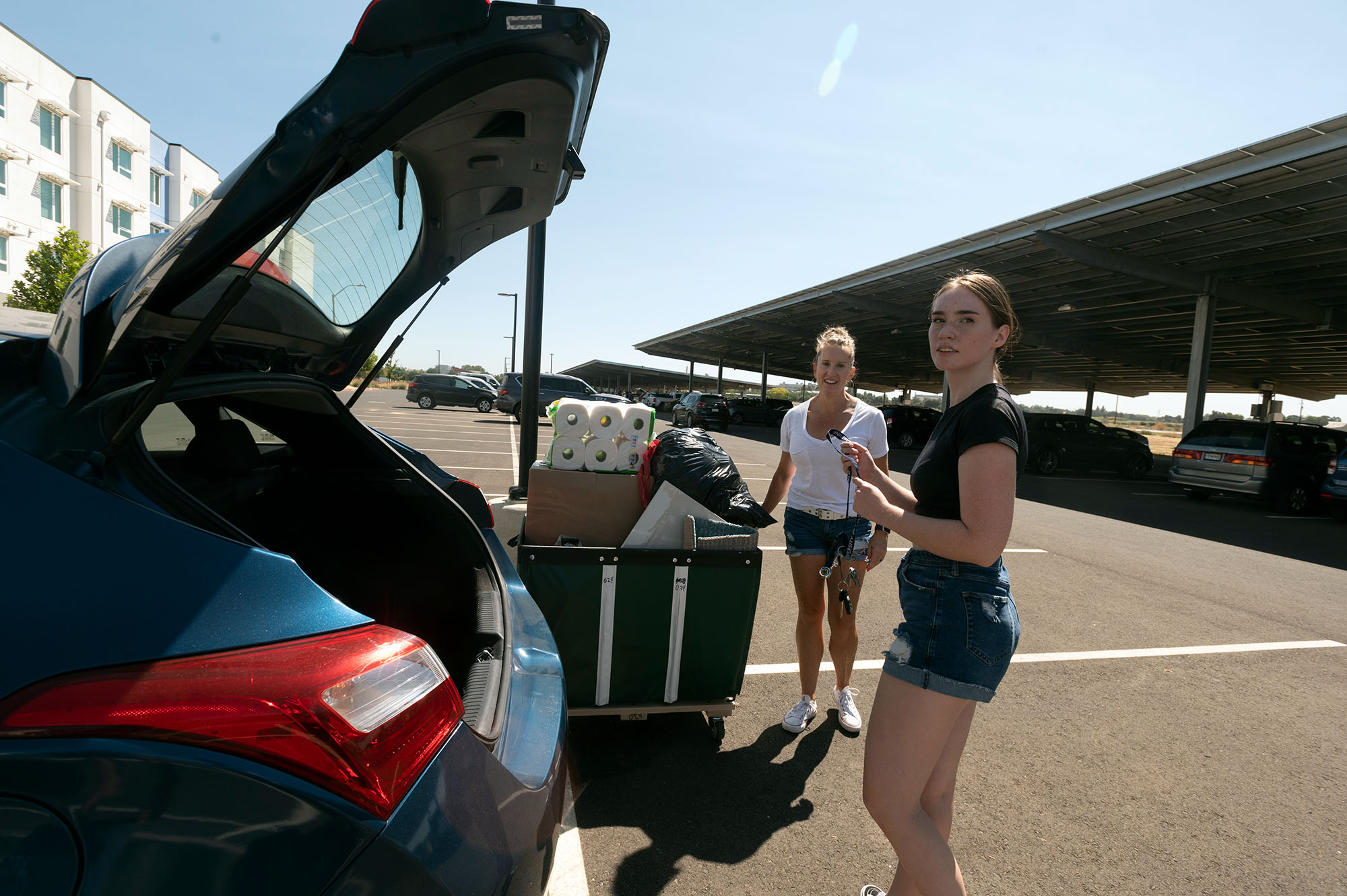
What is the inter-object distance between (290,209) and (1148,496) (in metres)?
16.8

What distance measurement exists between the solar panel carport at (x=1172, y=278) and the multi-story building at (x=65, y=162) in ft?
98.7

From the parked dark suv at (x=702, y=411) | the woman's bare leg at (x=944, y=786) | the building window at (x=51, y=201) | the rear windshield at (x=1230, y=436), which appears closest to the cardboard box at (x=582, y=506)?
the woman's bare leg at (x=944, y=786)

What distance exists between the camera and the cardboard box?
3111mm

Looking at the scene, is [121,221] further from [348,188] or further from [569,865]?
[569,865]

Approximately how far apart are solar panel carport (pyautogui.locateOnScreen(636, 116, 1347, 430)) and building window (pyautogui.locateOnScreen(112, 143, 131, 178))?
3695 cm

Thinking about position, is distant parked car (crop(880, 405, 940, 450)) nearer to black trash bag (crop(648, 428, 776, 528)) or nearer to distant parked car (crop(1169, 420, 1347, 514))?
distant parked car (crop(1169, 420, 1347, 514))

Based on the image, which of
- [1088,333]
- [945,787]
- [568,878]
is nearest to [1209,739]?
[945,787]

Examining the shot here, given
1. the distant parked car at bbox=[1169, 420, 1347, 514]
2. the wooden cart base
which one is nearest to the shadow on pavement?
the wooden cart base

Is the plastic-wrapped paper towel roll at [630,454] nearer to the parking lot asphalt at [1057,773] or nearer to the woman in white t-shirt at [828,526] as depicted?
the woman in white t-shirt at [828,526]

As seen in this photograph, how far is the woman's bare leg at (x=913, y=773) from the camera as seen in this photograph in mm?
1729

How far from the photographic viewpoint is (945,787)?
1.89 meters

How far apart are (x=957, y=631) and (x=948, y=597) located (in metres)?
0.08

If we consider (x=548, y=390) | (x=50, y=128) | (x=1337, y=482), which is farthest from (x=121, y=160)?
(x=1337, y=482)

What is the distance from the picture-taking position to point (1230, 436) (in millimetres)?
13102
